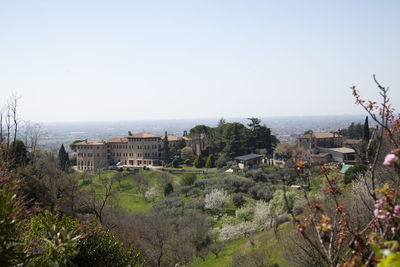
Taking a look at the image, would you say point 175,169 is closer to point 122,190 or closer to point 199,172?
point 199,172

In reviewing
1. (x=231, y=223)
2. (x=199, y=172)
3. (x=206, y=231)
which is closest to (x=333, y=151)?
(x=199, y=172)

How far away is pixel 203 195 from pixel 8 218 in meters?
33.1

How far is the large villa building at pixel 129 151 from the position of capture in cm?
6481

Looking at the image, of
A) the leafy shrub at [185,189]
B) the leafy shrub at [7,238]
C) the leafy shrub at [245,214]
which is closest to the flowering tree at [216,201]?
the leafy shrub at [245,214]

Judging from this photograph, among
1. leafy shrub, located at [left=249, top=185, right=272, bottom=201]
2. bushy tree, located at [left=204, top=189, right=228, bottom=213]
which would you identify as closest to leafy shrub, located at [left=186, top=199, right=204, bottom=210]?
bushy tree, located at [left=204, top=189, right=228, bottom=213]

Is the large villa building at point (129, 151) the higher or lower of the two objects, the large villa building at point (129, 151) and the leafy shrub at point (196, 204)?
the higher

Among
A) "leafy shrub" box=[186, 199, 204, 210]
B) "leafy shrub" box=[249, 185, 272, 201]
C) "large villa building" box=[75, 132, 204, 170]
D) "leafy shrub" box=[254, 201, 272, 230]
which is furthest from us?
"large villa building" box=[75, 132, 204, 170]

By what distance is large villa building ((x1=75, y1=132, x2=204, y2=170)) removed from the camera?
2552 inches

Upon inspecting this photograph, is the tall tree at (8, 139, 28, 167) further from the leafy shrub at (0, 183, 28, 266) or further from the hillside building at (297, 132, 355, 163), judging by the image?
the hillside building at (297, 132, 355, 163)

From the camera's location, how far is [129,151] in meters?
66.4

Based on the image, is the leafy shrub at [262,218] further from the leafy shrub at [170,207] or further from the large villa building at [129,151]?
the large villa building at [129,151]

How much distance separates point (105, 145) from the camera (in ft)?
221

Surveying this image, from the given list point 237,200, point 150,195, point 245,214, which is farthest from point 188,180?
point 245,214

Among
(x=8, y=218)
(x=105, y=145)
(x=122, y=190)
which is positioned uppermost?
(x=8, y=218)
